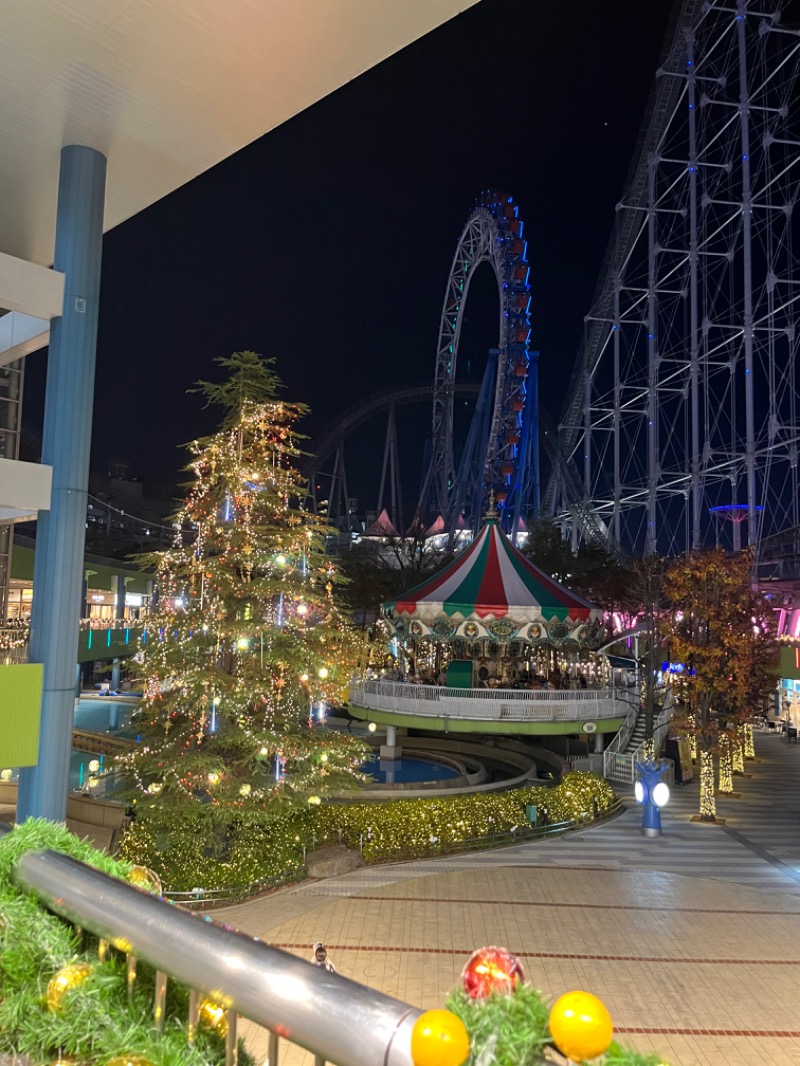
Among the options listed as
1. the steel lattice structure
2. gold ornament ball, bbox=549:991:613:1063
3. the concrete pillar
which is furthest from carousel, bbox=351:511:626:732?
gold ornament ball, bbox=549:991:613:1063

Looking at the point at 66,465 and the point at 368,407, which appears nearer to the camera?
the point at 66,465

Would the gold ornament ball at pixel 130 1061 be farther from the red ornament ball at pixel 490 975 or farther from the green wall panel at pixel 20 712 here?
the green wall panel at pixel 20 712

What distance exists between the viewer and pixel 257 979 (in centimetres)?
171

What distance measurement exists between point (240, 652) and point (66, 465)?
4.94 metres

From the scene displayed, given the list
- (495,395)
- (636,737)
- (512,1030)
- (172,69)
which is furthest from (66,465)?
(495,395)

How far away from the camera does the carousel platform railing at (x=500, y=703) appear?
20234mm

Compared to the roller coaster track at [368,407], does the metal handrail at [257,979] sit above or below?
below

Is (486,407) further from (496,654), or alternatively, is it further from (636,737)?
(636,737)

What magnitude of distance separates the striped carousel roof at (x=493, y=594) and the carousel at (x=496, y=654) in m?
0.03

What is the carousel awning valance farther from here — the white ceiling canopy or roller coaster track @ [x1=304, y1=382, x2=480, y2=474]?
→ roller coaster track @ [x1=304, y1=382, x2=480, y2=474]

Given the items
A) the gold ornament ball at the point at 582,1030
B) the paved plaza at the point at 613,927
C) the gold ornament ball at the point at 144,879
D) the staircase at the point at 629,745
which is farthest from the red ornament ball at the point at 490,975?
the staircase at the point at 629,745

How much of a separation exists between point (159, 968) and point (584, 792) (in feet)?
51.2

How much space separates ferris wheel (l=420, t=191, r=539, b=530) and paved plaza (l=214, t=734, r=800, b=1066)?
2183cm

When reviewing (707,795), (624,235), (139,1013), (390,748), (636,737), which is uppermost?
(624,235)
